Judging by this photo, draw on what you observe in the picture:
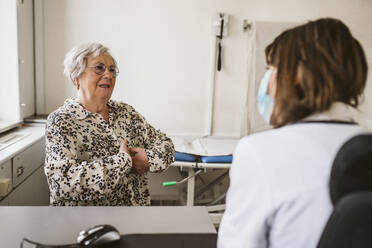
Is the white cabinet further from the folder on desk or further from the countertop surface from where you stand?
the countertop surface

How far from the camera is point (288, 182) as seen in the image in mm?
653

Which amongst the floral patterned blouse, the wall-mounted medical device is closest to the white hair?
the floral patterned blouse

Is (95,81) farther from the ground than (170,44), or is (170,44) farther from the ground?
(170,44)

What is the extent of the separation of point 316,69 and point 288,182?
0.24m

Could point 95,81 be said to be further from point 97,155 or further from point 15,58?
point 15,58

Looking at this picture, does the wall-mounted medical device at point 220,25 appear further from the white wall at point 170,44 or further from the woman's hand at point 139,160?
the woman's hand at point 139,160

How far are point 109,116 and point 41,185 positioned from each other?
3.31ft

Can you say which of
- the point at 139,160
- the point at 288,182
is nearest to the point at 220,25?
the point at 139,160

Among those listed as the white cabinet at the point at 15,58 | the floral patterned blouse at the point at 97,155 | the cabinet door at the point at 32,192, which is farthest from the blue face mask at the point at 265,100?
the white cabinet at the point at 15,58

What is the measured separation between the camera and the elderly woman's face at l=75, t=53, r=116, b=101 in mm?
1627

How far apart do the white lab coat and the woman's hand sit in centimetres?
91

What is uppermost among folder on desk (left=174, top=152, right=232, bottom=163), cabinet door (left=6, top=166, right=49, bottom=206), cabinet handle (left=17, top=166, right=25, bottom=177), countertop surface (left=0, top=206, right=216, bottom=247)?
countertop surface (left=0, top=206, right=216, bottom=247)

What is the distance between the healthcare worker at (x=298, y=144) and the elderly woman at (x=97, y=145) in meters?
0.78

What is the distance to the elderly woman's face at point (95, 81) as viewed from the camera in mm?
1627
